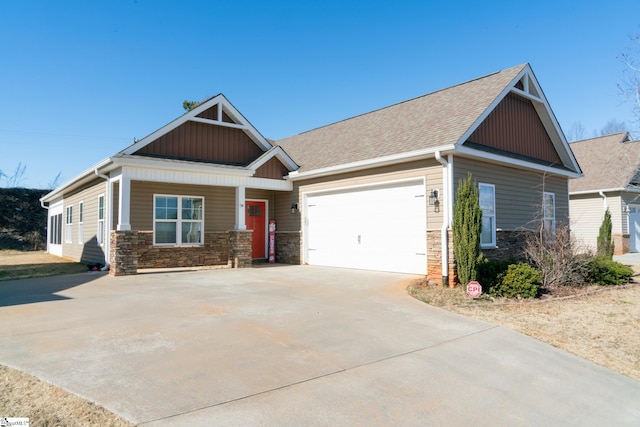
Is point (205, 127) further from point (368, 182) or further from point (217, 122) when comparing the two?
point (368, 182)

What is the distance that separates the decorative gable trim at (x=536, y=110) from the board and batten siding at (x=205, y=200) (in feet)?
26.4

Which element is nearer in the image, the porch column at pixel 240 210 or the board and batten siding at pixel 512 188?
the board and batten siding at pixel 512 188

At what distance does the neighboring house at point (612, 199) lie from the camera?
1948 cm

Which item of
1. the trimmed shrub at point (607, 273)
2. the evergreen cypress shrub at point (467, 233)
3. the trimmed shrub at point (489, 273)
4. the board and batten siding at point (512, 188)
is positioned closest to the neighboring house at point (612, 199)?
the board and batten siding at point (512, 188)

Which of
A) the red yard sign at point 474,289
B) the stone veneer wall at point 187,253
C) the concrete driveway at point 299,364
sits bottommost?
the concrete driveway at point 299,364

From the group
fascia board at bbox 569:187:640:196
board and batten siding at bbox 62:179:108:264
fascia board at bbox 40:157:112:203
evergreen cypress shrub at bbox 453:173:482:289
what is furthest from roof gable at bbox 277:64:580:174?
board and batten siding at bbox 62:179:108:264

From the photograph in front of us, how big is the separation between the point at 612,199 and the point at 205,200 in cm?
1962

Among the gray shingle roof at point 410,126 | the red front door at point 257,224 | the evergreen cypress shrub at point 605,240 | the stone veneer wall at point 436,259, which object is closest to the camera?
the stone veneer wall at point 436,259

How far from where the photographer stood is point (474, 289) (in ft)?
25.7

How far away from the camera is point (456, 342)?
5.28 metres

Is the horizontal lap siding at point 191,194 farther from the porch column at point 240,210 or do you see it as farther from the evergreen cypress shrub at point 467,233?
the evergreen cypress shrub at point 467,233

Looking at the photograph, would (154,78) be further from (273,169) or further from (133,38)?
(273,169)

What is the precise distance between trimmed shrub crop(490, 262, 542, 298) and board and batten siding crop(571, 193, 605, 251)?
14.3 meters

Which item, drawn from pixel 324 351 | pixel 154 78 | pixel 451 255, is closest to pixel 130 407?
pixel 324 351
